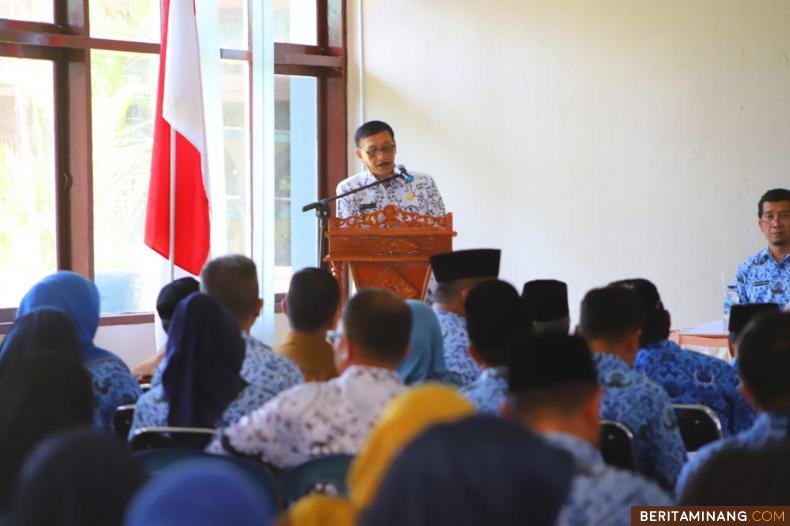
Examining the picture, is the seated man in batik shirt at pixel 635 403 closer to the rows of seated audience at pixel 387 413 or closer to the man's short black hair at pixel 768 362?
the rows of seated audience at pixel 387 413

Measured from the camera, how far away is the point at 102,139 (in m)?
6.99

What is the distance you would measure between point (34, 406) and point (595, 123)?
17.9 ft

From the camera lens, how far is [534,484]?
4.40 ft

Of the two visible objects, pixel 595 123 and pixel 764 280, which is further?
pixel 595 123

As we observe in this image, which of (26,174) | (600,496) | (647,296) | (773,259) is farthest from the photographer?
(26,174)

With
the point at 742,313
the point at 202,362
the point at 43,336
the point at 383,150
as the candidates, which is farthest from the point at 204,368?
the point at 383,150

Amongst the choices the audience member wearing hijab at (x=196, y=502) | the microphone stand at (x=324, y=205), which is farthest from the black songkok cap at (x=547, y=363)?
the microphone stand at (x=324, y=205)

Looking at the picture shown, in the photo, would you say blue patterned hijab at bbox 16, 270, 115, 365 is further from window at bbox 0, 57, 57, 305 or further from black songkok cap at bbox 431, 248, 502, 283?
window at bbox 0, 57, 57, 305

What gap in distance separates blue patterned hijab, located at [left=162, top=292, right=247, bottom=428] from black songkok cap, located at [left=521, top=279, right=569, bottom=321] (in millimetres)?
1551

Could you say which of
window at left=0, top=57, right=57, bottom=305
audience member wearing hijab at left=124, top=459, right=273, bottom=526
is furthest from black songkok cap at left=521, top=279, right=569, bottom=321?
window at left=0, top=57, right=57, bottom=305

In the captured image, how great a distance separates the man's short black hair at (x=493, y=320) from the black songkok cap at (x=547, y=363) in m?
0.80

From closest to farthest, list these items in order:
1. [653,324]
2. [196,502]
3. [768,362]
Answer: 1. [196,502]
2. [768,362]
3. [653,324]

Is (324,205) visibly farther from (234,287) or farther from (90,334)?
(234,287)

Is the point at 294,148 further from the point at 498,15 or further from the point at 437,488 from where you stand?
the point at 437,488
